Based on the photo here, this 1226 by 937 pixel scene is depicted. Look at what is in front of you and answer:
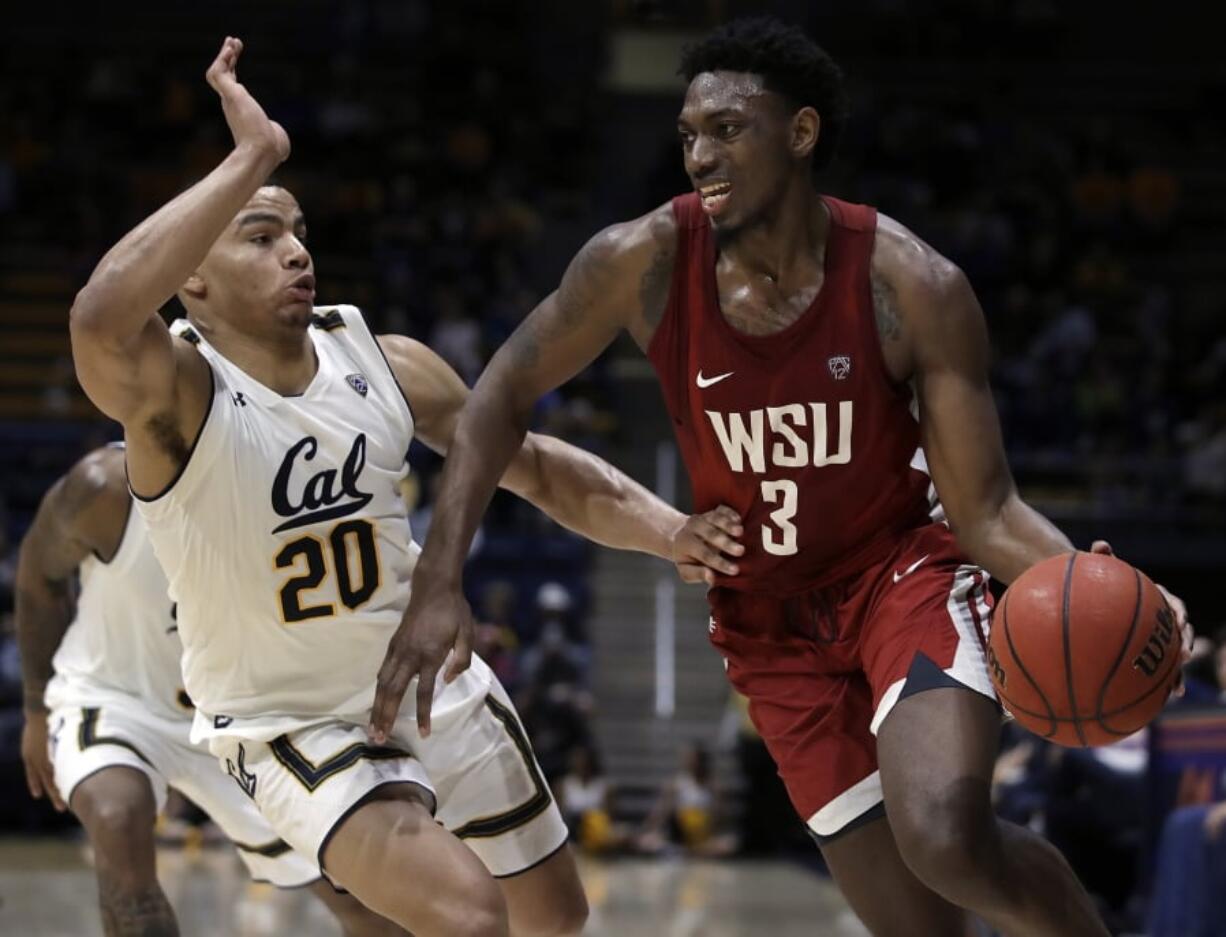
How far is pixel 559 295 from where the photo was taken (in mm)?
4527

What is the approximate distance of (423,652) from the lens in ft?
13.8

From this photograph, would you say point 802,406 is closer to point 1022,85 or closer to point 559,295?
point 559,295

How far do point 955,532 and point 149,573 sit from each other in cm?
285

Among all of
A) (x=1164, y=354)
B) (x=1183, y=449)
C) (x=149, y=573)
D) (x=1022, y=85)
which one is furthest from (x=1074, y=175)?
(x=149, y=573)

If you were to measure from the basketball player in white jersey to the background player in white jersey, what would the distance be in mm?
1085

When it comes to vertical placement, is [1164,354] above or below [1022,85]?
below

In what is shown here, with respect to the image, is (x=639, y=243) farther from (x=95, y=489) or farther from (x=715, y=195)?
(x=95, y=489)

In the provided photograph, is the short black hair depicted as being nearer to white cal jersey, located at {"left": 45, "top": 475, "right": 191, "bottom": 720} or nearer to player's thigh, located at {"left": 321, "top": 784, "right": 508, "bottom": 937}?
player's thigh, located at {"left": 321, "top": 784, "right": 508, "bottom": 937}

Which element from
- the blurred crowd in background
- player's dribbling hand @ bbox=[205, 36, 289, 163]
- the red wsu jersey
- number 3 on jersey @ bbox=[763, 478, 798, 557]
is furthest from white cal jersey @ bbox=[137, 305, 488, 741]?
the blurred crowd in background

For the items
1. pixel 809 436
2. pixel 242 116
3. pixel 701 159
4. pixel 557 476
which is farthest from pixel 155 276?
pixel 809 436

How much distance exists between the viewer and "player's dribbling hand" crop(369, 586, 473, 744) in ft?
13.8

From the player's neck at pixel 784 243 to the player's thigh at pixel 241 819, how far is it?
6.20 ft

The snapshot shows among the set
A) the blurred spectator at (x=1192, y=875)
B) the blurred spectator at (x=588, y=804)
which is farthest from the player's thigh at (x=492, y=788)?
the blurred spectator at (x=588, y=804)

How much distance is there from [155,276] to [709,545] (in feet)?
4.70
